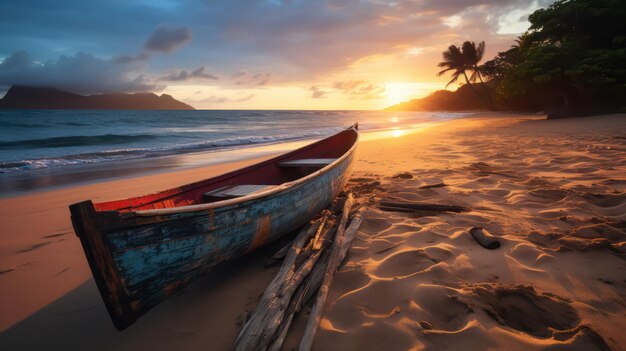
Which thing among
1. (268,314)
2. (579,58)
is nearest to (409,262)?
(268,314)

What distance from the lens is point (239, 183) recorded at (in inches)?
177

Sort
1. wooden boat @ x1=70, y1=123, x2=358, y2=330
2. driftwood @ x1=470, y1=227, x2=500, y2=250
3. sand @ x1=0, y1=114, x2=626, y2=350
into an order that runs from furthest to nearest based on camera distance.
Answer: driftwood @ x1=470, y1=227, x2=500, y2=250, sand @ x1=0, y1=114, x2=626, y2=350, wooden boat @ x1=70, y1=123, x2=358, y2=330

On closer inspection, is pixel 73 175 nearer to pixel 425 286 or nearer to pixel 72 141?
pixel 425 286

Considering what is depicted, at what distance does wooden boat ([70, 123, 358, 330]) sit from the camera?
192 centimetres

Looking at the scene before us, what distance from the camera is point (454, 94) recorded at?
56.7 m

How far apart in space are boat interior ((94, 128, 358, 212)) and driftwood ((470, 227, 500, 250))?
241cm

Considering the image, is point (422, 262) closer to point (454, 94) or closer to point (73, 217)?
point (73, 217)

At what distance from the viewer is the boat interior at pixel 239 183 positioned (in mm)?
2974

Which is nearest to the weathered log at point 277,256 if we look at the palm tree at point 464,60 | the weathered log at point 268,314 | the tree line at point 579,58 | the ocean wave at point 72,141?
the weathered log at point 268,314

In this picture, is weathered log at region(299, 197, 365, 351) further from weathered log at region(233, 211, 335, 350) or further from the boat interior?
the boat interior

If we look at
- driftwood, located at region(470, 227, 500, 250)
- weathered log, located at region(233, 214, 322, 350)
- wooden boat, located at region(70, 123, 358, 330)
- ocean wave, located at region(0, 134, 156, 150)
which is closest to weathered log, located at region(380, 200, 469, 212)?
driftwood, located at region(470, 227, 500, 250)

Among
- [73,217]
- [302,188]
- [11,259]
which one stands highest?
[73,217]

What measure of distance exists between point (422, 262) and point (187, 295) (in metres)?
2.35

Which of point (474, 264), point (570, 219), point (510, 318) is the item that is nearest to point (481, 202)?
point (570, 219)
